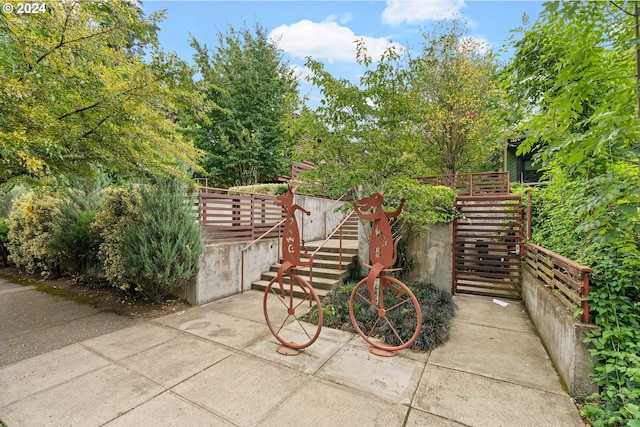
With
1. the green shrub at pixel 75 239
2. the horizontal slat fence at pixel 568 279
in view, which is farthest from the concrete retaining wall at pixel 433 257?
the green shrub at pixel 75 239

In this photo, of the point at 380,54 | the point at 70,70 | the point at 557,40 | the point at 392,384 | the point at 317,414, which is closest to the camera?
the point at 317,414

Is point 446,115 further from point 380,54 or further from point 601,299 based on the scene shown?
point 601,299

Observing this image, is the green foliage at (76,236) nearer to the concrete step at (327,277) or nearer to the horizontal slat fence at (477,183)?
the concrete step at (327,277)

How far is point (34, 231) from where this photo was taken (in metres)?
6.85

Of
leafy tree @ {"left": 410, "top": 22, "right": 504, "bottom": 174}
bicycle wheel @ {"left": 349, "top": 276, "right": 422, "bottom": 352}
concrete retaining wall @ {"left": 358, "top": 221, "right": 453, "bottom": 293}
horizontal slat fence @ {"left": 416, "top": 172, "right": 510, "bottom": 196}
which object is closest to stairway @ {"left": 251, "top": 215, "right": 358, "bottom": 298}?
concrete retaining wall @ {"left": 358, "top": 221, "right": 453, "bottom": 293}

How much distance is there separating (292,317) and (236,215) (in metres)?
2.54

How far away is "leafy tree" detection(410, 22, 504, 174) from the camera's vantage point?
37.7 feet

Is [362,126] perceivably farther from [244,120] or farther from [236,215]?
[244,120]

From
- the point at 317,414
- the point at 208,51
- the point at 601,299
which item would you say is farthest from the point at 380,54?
the point at 208,51

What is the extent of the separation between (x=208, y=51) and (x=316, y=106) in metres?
10.6

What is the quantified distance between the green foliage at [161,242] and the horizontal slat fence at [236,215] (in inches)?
19.4

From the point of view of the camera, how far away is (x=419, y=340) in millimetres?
3287

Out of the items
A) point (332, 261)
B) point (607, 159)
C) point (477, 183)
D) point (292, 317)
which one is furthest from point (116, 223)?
point (477, 183)

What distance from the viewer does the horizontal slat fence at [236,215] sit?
17.3ft
